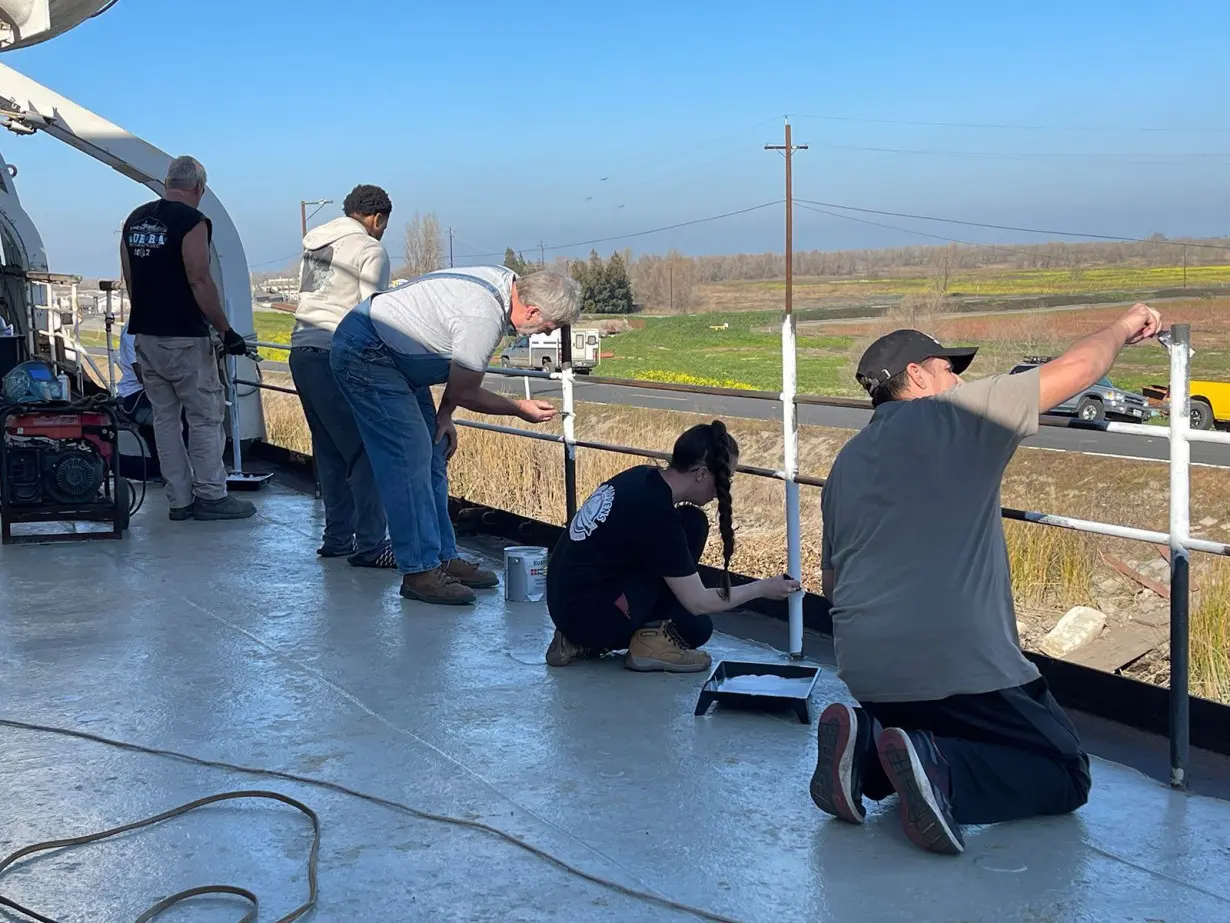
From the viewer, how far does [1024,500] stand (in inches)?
552

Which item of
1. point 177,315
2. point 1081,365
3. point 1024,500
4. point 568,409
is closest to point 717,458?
point 1081,365

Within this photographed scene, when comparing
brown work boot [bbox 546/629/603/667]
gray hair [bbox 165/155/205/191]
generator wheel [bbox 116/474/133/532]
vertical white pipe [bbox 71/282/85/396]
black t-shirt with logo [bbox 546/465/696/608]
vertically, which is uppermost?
gray hair [bbox 165/155/205/191]

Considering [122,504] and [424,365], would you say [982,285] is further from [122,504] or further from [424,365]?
[424,365]

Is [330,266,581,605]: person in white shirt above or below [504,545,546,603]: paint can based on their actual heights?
above

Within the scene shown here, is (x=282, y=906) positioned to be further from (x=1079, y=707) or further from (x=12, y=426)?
(x=12, y=426)

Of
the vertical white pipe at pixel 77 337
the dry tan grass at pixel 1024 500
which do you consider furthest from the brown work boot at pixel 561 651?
the vertical white pipe at pixel 77 337

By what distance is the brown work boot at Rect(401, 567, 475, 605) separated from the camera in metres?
4.93

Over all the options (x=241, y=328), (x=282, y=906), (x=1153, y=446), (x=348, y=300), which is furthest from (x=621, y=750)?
(x=1153, y=446)

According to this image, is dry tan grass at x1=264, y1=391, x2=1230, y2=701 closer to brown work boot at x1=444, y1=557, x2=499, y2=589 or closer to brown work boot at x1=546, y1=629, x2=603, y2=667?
brown work boot at x1=444, y1=557, x2=499, y2=589

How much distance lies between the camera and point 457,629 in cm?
461

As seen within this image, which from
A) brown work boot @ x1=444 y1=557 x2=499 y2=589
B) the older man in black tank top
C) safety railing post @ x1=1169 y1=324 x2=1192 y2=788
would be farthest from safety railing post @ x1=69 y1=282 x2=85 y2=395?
safety railing post @ x1=1169 y1=324 x2=1192 y2=788

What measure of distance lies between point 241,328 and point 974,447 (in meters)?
6.77

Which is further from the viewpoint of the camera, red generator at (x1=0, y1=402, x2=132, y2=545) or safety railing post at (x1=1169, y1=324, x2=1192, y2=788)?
red generator at (x1=0, y1=402, x2=132, y2=545)

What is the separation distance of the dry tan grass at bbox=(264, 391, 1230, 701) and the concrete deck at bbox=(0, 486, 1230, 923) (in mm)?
5489
